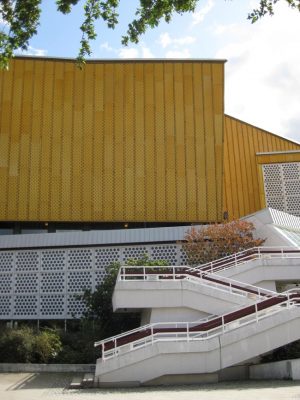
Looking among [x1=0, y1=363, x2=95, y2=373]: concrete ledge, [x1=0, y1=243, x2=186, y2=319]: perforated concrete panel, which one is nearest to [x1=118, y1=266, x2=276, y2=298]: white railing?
[x1=0, y1=363, x2=95, y2=373]: concrete ledge

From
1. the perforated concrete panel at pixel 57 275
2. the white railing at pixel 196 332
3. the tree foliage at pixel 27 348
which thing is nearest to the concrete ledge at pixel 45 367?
the tree foliage at pixel 27 348

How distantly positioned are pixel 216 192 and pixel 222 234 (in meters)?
7.31

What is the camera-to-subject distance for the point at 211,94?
31172mm

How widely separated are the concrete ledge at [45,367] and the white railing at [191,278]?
317cm

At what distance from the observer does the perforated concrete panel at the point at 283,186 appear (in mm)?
33781

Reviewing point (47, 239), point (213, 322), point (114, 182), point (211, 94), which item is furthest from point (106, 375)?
point (211, 94)

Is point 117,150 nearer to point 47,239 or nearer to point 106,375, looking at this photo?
point 47,239

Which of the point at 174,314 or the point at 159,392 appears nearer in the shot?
the point at 159,392

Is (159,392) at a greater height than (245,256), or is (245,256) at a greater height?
(245,256)

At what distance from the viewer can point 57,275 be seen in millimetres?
25422

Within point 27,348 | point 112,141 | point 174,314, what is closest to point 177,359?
point 174,314

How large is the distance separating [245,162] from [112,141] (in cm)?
1120

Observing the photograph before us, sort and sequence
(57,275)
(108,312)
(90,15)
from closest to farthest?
(90,15) → (108,312) → (57,275)

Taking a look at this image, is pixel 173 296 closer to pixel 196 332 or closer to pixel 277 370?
pixel 196 332
